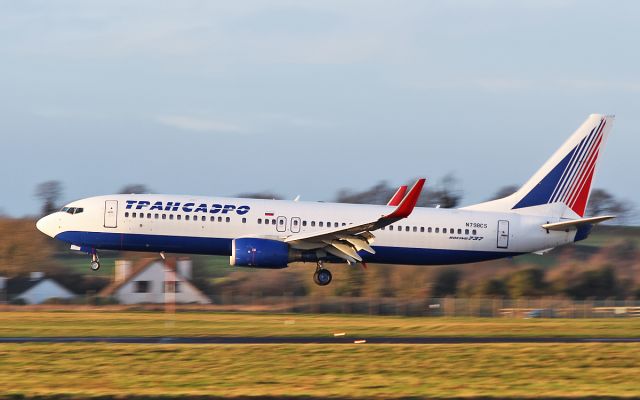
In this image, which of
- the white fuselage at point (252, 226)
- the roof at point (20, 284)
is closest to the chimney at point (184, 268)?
the roof at point (20, 284)

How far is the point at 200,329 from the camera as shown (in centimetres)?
3828

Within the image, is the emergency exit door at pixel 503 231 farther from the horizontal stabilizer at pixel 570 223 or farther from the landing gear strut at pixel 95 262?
the landing gear strut at pixel 95 262

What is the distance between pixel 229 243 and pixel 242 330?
4.74m

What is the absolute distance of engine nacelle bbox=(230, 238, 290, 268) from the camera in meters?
40.8

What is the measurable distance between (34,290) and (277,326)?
30.8 metres

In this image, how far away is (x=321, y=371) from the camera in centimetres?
2658

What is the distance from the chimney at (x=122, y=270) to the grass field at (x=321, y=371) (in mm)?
36474

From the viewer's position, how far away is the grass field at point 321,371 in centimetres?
2361

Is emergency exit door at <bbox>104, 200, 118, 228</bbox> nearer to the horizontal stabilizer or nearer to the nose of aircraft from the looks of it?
the nose of aircraft

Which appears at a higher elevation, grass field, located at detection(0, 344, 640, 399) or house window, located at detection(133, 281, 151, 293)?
house window, located at detection(133, 281, 151, 293)

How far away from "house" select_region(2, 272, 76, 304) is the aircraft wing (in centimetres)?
2595

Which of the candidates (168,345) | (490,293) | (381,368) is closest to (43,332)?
(168,345)

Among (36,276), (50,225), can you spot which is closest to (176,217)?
(50,225)

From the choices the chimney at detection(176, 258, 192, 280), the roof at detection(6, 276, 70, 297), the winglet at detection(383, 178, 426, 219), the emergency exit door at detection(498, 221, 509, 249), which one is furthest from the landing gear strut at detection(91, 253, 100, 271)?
the roof at detection(6, 276, 70, 297)
